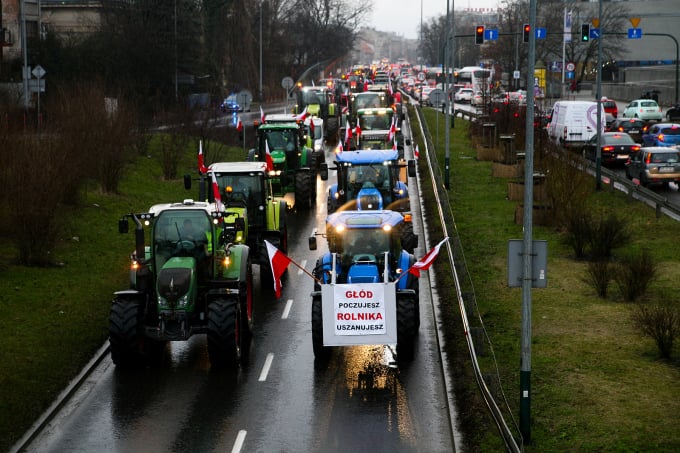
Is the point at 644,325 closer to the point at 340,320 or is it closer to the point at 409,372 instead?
the point at 409,372

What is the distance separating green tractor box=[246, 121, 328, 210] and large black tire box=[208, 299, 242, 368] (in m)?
19.1

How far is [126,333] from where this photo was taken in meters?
18.2

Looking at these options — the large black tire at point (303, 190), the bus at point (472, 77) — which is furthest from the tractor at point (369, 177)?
the bus at point (472, 77)

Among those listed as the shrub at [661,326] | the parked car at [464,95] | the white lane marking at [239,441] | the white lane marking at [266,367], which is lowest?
the white lane marking at [239,441]

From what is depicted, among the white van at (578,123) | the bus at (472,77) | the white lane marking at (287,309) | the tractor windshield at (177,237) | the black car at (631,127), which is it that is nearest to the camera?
the tractor windshield at (177,237)

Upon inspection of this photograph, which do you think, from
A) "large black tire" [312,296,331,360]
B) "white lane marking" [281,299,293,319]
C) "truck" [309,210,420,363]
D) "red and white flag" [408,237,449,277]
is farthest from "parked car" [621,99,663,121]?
"large black tire" [312,296,331,360]

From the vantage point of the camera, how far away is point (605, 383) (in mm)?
17141

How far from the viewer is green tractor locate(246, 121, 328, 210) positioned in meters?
37.7

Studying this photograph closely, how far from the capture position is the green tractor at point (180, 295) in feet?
59.4

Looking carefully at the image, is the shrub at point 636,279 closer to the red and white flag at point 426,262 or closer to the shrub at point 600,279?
the shrub at point 600,279

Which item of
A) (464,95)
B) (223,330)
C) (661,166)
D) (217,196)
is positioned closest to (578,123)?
(661,166)

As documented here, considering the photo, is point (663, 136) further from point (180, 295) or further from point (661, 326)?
point (180, 295)

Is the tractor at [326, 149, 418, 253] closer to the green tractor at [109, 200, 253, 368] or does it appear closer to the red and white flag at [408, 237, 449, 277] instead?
the green tractor at [109, 200, 253, 368]

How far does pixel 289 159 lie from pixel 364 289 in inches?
830
